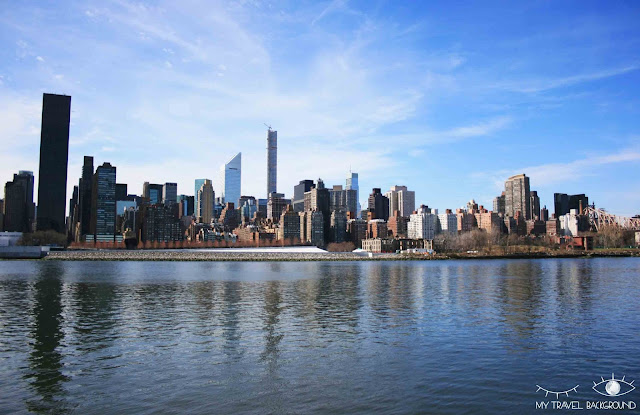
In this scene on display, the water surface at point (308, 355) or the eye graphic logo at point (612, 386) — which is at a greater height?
the water surface at point (308, 355)

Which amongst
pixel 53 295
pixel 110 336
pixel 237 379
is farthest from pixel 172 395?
pixel 53 295

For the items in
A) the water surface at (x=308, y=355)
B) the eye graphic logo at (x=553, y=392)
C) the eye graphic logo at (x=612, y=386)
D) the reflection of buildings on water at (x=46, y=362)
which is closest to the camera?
the reflection of buildings on water at (x=46, y=362)

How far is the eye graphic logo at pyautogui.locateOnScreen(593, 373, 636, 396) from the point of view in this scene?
19.4 meters

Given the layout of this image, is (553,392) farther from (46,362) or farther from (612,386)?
(46,362)

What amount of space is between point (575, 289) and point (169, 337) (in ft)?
172

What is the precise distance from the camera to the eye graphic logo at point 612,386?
1943 centimetres

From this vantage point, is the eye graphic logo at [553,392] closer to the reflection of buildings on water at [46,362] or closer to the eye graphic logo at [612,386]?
the eye graphic logo at [612,386]

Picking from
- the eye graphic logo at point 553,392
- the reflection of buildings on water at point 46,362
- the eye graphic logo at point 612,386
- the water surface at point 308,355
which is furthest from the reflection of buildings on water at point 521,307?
the reflection of buildings on water at point 46,362

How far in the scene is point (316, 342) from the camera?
92.3ft

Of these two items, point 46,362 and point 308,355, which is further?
point 308,355

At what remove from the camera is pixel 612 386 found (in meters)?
20.1

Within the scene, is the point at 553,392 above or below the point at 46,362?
below

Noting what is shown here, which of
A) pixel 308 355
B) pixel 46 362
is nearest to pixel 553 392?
pixel 308 355

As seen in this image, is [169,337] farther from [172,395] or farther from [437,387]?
[437,387]
